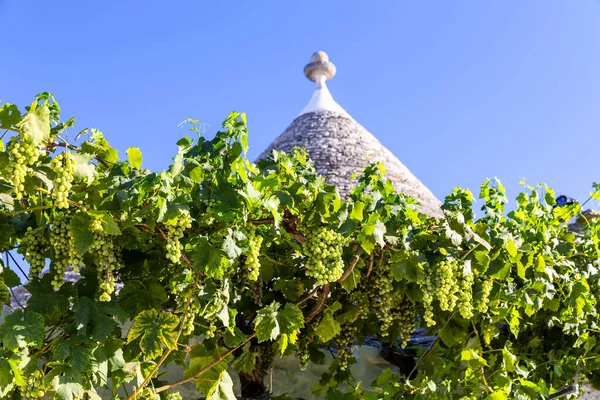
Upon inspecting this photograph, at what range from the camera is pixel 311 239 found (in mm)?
3021

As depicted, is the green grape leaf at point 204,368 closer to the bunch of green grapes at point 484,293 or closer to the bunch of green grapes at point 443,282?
the bunch of green grapes at point 443,282

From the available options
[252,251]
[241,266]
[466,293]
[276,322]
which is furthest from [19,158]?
[466,293]

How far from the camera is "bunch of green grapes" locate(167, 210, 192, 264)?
2.62m

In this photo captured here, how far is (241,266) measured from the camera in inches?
127

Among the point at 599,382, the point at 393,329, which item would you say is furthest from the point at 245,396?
the point at 599,382

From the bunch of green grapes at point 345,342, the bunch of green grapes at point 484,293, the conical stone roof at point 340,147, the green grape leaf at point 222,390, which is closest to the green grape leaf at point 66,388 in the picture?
the green grape leaf at point 222,390

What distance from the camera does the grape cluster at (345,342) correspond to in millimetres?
4047

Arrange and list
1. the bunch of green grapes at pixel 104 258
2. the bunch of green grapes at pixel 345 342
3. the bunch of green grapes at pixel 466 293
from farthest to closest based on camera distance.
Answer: the bunch of green grapes at pixel 345 342
the bunch of green grapes at pixel 466 293
the bunch of green grapes at pixel 104 258

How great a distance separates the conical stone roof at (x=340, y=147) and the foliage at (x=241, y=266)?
3.58 metres

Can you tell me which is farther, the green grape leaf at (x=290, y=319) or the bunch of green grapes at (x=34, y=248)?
the green grape leaf at (x=290, y=319)

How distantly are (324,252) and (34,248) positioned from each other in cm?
121

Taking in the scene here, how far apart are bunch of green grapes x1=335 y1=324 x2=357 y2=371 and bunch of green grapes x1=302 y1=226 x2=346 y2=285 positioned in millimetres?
1088

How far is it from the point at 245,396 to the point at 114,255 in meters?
1.68

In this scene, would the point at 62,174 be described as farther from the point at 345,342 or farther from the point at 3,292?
the point at 345,342
